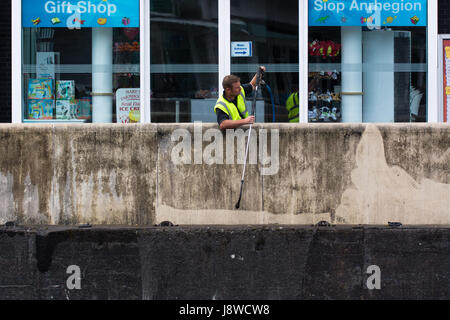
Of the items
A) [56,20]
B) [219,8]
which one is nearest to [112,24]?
[56,20]

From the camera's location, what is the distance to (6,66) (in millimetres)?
11430

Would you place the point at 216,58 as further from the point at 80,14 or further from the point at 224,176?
the point at 224,176

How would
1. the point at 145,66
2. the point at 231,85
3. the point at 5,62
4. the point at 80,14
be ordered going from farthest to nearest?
1. the point at 5,62
2. the point at 145,66
3. the point at 80,14
4. the point at 231,85

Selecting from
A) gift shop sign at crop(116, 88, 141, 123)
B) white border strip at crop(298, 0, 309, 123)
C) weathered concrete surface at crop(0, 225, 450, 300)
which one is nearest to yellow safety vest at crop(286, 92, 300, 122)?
white border strip at crop(298, 0, 309, 123)

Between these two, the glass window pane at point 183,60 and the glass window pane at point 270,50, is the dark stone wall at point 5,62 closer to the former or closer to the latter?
the glass window pane at point 183,60

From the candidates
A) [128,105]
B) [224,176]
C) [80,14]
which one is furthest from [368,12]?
[224,176]

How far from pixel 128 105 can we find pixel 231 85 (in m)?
3.55

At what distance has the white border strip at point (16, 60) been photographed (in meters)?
11.1

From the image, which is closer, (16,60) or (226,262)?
(226,262)

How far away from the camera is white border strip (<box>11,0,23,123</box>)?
11.1 meters

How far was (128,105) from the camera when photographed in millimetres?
11297

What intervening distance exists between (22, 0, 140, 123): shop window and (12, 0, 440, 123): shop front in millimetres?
15

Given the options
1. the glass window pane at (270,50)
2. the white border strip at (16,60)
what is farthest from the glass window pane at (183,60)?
the white border strip at (16,60)

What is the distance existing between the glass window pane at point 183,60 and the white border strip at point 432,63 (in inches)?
127
